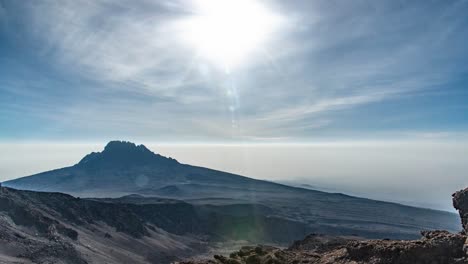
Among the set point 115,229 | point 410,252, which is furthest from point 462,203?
point 115,229

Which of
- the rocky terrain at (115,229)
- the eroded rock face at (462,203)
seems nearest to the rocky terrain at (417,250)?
the eroded rock face at (462,203)

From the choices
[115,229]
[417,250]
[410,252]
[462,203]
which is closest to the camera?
[417,250]

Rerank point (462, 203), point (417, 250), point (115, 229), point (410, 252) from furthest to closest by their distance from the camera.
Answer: point (115, 229)
point (462, 203)
point (410, 252)
point (417, 250)

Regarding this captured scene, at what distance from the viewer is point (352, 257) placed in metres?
19.5

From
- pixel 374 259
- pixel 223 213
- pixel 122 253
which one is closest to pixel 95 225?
pixel 122 253

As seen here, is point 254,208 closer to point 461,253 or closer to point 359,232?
point 359,232

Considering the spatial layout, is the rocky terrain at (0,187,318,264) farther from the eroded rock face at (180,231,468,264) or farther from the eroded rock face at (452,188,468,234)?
the eroded rock face at (452,188,468,234)

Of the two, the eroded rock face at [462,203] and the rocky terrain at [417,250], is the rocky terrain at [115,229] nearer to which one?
the rocky terrain at [417,250]

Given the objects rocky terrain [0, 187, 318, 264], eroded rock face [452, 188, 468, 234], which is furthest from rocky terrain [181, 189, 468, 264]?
rocky terrain [0, 187, 318, 264]

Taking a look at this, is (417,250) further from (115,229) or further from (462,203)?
(115,229)

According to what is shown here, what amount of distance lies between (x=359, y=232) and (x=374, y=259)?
14073cm

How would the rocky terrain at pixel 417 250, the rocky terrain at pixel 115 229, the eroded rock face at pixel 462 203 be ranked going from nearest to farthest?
the rocky terrain at pixel 417 250 < the eroded rock face at pixel 462 203 < the rocky terrain at pixel 115 229

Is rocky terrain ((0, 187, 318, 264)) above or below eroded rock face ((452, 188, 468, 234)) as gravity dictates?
below

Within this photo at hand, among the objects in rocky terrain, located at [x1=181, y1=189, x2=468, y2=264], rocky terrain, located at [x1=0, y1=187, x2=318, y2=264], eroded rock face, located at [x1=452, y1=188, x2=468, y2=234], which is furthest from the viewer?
rocky terrain, located at [x1=0, y1=187, x2=318, y2=264]
